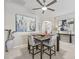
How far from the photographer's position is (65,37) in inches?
219

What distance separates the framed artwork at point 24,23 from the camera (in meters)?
4.70

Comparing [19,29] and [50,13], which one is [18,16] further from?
[50,13]

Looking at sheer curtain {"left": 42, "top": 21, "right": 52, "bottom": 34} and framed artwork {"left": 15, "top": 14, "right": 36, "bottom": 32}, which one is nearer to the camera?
framed artwork {"left": 15, "top": 14, "right": 36, "bottom": 32}

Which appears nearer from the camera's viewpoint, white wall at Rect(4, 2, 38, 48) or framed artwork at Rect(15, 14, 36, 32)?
white wall at Rect(4, 2, 38, 48)

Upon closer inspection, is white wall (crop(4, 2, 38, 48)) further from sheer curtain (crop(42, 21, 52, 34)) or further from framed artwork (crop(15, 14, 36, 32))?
sheer curtain (crop(42, 21, 52, 34))

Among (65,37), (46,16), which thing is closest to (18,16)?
(46,16)

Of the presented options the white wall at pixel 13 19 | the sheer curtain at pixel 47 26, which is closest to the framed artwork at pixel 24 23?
the white wall at pixel 13 19

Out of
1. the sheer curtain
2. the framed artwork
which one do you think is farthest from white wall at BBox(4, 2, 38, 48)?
the sheer curtain

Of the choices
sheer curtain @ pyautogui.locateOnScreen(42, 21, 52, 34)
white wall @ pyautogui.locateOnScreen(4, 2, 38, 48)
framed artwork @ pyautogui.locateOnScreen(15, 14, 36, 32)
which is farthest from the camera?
sheer curtain @ pyautogui.locateOnScreen(42, 21, 52, 34)

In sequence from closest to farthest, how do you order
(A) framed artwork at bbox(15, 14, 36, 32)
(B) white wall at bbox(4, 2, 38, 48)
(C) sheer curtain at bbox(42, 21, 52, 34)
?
(B) white wall at bbox(4, 2, 38, 48)
(A) framed artwork at bbox(15, 14, 36, 32)
(C) sheer curtain at bbox(42, 21, 52, 34)

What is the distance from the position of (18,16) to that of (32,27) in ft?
4.19

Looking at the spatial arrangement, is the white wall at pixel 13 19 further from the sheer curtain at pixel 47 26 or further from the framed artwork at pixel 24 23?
the sheer curtain at pixel 47 26

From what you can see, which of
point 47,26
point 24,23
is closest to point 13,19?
Result: point 24,23

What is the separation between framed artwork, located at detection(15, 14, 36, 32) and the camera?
4.70m
